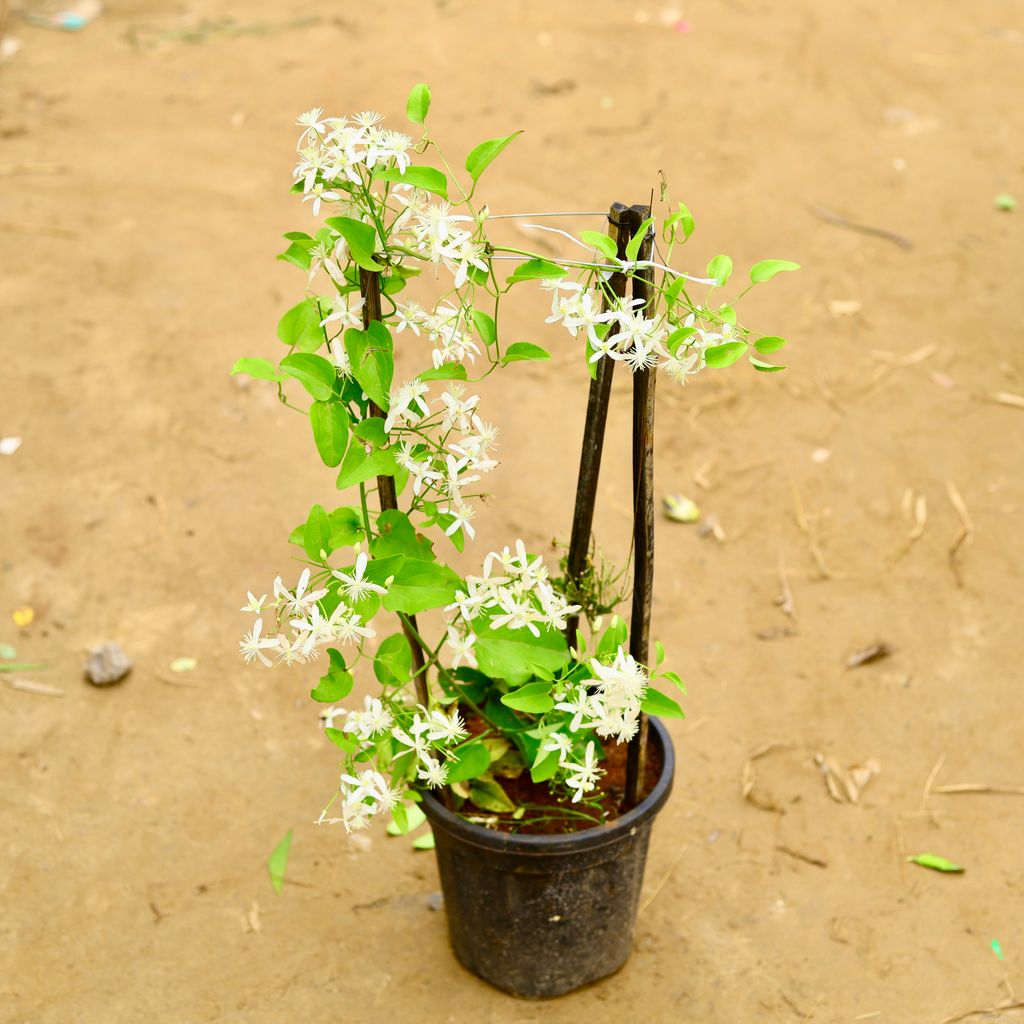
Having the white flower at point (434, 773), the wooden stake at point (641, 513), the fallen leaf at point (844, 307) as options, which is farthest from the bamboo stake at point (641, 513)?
the fallen leaf at point (844, 307)

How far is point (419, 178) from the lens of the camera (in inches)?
63.1

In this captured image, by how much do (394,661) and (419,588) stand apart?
0.18 m

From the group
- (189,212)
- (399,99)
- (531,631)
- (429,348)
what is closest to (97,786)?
(531,631)

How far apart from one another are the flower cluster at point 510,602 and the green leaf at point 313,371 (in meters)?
0.37

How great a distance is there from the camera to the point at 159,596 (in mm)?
3412

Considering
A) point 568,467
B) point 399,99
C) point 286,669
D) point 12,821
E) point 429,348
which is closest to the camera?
point 12,821

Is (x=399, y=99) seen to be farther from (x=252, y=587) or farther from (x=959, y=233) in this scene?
(x=252, y=587)

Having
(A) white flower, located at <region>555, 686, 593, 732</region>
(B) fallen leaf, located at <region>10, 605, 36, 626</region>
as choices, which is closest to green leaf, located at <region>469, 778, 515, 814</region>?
(A) white flower, located at <region>555, 686, 593, 732</region>

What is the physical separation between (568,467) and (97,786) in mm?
1782

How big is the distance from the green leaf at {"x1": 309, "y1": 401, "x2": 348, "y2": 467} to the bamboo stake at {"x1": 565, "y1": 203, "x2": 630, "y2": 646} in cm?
41

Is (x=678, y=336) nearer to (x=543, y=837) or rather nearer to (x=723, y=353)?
(x=723, y=353)

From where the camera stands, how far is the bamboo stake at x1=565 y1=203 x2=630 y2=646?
179cm

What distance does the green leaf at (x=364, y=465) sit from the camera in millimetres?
1758

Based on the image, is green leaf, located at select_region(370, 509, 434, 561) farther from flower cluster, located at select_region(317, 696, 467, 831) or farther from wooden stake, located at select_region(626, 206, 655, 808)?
wooden stake, located at select_region(626, 206, 655, 808)
